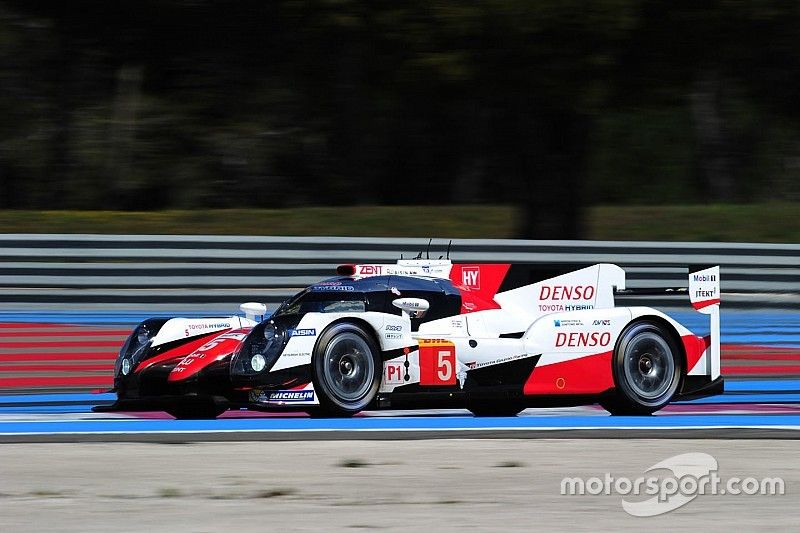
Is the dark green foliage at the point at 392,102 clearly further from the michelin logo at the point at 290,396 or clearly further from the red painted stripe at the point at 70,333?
the michelin logo at the point at 290,396

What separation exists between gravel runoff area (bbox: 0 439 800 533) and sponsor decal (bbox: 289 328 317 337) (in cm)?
83

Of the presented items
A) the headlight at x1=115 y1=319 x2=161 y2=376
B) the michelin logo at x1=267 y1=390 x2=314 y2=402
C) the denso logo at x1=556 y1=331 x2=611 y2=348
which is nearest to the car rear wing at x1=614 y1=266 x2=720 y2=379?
the denso logo at x1=556 y1=331 x2=611 y2=348

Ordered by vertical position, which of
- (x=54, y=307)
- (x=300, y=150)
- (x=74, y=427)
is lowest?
(x=74, y=427)

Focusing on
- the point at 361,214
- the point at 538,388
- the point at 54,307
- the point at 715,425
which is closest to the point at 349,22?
the point at 361,214

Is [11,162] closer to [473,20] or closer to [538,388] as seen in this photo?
[473,20]

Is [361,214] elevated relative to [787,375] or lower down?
elevated

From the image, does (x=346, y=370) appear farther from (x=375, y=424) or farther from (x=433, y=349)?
(x=433, y=349)

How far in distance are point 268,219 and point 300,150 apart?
95.4 inches

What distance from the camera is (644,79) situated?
11742 mm

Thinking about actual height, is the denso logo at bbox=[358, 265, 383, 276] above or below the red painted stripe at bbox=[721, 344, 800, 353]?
above

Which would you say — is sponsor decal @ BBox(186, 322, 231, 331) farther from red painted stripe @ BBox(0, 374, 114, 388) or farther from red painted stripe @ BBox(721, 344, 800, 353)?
red painted stripe @ BBox(721, 344, 800, 353)

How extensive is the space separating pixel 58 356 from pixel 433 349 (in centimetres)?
303

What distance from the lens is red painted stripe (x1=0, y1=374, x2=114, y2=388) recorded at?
949 centimetres

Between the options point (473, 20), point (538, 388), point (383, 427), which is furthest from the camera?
point (473, 20)
